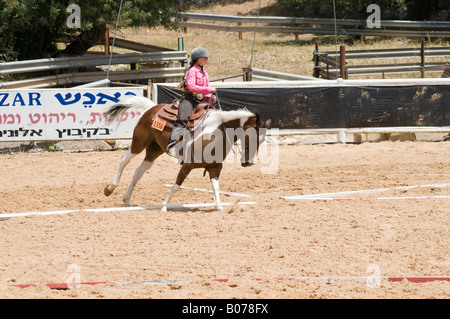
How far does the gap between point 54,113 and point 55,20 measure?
15.6ft

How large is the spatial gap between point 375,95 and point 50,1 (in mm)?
9243

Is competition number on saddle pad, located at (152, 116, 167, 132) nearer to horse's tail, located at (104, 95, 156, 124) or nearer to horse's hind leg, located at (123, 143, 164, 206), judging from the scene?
horse's hind leg, located at (123, 143, 164, 206)

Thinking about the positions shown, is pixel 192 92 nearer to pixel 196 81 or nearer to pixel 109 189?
pixel 196 81

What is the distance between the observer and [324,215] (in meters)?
9.09

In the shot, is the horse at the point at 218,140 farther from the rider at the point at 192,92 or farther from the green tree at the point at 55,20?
the green tree at the point at 55,20

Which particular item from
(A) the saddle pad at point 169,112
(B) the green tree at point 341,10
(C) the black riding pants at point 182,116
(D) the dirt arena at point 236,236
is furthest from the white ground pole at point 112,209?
(B) the green tree at point 341,10

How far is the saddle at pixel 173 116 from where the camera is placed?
9.62m

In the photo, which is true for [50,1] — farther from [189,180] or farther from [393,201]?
[393,201]

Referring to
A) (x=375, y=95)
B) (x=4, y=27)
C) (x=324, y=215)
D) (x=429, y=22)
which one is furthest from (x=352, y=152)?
(x=429, y=22)

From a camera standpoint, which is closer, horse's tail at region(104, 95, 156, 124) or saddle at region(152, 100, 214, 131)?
saddle at region(152, 100, 214, 131)

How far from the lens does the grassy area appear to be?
84.1 feet

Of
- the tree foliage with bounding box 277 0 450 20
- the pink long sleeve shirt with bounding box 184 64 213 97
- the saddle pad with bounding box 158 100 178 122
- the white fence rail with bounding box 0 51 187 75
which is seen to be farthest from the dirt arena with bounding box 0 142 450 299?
the tree foliage with bounding box 277 0 450 20

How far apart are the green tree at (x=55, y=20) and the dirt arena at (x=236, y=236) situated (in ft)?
20.8

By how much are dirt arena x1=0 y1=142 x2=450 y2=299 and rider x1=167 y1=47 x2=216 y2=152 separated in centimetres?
121
